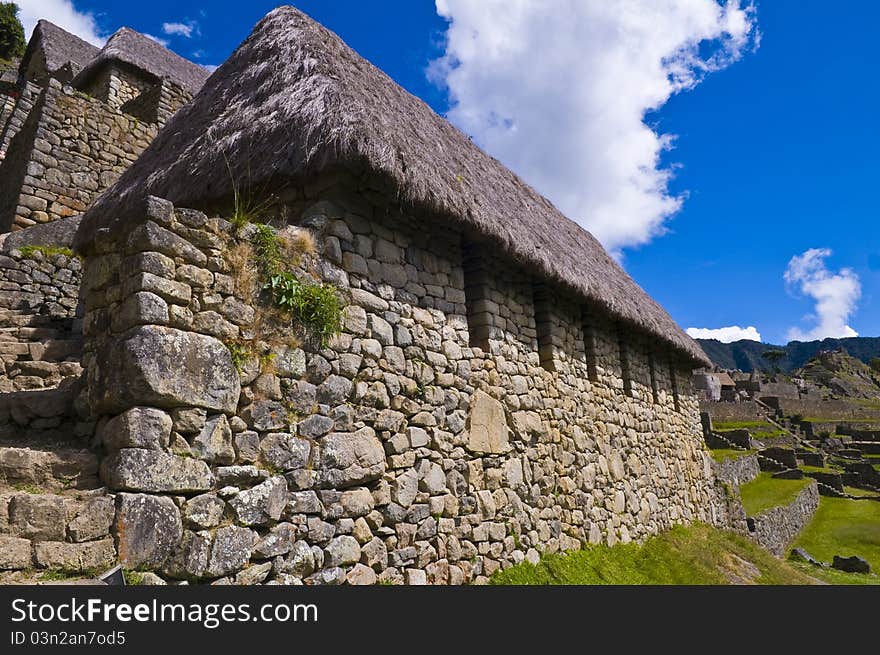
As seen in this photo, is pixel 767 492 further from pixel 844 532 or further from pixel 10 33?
pixel 10 33

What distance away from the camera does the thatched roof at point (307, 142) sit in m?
4.32

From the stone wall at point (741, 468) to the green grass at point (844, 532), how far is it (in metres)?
2.20

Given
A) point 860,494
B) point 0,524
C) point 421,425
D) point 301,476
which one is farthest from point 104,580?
point 860,494

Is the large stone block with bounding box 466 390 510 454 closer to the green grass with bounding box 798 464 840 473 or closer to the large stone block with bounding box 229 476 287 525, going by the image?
the large stone block with bounding box 229 476 287 525

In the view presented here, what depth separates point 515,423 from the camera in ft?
19.6

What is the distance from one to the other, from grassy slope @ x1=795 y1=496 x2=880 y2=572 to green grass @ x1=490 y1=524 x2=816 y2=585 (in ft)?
21.1

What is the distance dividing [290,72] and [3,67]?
2686cm

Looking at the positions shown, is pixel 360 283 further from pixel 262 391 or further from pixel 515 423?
pixel 515 423

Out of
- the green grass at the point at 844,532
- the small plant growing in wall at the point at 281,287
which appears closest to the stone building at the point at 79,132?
the small plant growing in wall at the point at 281,287

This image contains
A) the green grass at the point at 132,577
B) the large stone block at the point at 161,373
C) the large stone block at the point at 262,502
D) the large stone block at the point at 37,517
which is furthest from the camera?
the large stone block at the point at 262,502

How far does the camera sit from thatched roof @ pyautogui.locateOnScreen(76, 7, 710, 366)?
4.32 meters

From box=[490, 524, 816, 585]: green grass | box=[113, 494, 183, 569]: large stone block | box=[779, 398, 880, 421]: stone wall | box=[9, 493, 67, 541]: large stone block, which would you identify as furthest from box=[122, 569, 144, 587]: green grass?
box=[779, 398, 880, 421]: stone wall

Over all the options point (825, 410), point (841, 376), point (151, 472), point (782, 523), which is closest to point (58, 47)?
point (151, 472)

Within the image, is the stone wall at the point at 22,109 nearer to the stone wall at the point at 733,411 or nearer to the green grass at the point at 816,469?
the green grass at the point at 816,469
